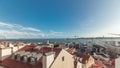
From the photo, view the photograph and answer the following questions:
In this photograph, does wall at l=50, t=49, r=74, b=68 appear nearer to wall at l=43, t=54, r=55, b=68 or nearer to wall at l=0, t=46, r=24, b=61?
wall at l=43, t=54, r=55, b=68

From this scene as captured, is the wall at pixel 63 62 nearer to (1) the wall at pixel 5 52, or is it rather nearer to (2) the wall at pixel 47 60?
(2) the wall at pixel 47 60

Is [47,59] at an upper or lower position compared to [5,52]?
lower

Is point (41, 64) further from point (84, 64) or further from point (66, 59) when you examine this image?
point (84, 64)

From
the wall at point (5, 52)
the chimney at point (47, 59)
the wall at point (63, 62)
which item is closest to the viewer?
the chimney at point (47, 59)

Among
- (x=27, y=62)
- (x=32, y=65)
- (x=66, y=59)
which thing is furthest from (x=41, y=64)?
(x=66, y=59)

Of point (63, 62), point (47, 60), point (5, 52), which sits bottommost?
point (63, 62)

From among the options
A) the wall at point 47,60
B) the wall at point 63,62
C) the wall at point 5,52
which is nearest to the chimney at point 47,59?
the wall at point 47,60

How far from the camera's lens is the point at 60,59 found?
18.9 m

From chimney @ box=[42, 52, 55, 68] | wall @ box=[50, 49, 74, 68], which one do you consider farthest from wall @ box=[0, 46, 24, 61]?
wall @ box=[50, 49, 74, 68]

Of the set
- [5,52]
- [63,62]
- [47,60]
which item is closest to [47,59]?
[47,60]

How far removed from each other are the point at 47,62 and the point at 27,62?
12.2ft

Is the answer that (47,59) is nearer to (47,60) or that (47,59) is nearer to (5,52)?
(47,60)

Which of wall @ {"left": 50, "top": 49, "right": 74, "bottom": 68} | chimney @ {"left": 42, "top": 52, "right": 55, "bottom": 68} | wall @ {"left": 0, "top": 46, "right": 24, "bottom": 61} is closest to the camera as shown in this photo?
chimney @ {"left": 42, "top": 52, "right": 55, "bottom": 68}

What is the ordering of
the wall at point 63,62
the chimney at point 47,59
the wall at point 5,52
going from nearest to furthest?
the chimney at point 47,59 → the wall at point 63,62 → the wall at point 5,52
